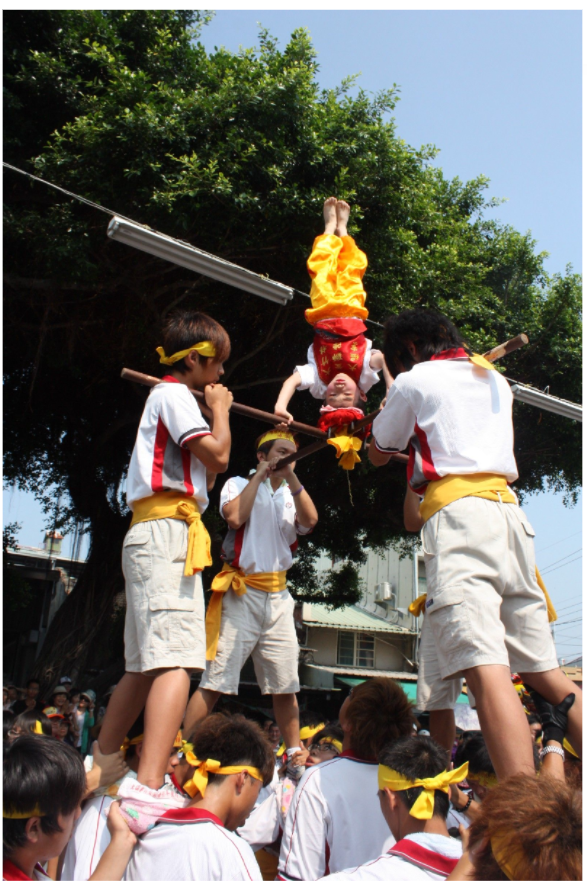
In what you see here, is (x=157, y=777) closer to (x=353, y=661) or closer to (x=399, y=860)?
(x=399, y=860)

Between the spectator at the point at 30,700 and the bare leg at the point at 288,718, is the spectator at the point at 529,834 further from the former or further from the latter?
the spectator at the point at 30,700

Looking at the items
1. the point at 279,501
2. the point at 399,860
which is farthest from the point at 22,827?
the point at 279,501

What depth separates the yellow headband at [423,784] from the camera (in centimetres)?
200

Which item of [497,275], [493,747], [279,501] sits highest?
[497,275]

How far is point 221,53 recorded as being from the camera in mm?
8258

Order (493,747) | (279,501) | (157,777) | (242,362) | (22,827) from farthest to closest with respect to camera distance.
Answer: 1. (242,362)
2. (279,501)
3. (157,777)
4. (493,747)
5. (22,827)

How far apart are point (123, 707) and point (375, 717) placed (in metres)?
0.97

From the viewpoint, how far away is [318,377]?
193 inches

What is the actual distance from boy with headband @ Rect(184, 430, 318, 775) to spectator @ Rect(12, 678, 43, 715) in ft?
18.6

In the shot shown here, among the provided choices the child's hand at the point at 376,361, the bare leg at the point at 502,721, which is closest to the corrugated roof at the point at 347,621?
the child's hand at the point at 376,361

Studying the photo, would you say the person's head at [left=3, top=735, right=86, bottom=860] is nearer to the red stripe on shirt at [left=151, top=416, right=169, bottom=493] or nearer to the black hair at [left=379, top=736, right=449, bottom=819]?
the black hair at [left=379, top=736, right=449, bottom=819]

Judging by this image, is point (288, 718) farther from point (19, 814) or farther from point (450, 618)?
point (19, 814)

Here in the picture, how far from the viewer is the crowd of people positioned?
178cm

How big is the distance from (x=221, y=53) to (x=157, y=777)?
8.32m
